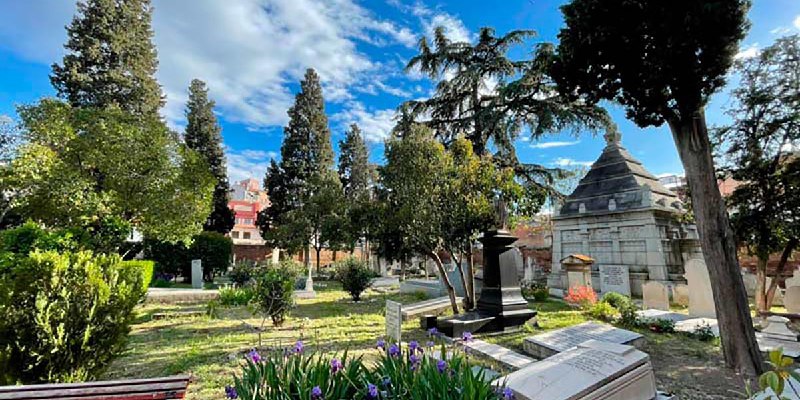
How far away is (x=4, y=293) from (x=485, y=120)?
1154 centimetres

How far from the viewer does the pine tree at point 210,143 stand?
26.0m

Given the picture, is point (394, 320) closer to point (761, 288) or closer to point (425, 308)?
point (425, 308)

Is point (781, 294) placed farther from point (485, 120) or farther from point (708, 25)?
point (708, 25)

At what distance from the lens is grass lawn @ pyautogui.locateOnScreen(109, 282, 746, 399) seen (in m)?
4.48

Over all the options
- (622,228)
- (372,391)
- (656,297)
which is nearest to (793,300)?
(656,297)

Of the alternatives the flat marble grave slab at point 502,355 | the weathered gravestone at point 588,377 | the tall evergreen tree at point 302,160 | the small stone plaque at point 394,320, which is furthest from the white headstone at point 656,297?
the tall evergreen tree at point 302,160

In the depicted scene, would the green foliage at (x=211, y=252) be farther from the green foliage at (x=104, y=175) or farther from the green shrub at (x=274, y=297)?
the green shrub at (x=274, y=297)

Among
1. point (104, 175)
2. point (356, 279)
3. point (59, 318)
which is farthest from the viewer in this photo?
point (104, 175)

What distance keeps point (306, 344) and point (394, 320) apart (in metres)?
1.75

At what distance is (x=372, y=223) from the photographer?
868 cm

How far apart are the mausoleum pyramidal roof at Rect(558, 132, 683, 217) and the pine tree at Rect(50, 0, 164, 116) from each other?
22.5 metres

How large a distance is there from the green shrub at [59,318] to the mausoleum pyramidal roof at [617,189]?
572 inches

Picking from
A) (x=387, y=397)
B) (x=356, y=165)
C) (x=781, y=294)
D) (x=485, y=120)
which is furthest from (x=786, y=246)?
(x=356, y=165)

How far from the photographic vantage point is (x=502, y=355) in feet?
17.5
